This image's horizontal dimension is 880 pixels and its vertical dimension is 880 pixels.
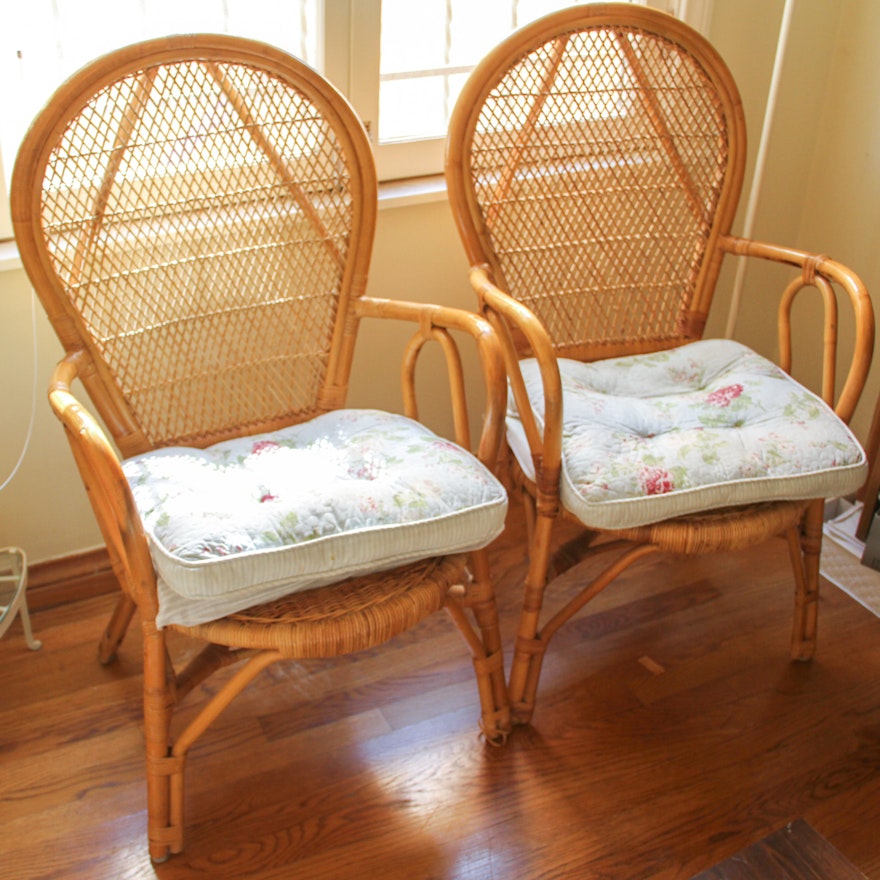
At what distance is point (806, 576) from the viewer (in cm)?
180

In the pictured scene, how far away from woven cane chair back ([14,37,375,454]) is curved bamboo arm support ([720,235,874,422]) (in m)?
→ 0.72

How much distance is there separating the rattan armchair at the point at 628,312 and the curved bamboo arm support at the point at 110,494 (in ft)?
1.89

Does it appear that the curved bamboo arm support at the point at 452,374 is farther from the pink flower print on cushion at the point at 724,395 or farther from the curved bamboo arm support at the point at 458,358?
the pink flower print on cushion at the point at 724,395

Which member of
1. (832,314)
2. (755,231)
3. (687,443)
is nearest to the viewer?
(687,443)

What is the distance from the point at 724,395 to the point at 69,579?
1.22m

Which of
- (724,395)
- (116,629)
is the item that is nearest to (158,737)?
(116,629)

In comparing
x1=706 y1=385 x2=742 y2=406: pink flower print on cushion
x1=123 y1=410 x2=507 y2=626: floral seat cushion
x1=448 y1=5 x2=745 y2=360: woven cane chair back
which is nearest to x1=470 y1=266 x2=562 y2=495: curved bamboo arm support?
x1=123 y1=410 x2=507 y2=626: floral seat cushion

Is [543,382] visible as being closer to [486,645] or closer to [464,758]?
[486,645]

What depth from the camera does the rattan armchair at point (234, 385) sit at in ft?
4.33

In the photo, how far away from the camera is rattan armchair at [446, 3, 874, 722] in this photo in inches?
60.5

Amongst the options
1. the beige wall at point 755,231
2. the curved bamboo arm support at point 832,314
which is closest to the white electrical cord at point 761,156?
the beige wall at point 755,231

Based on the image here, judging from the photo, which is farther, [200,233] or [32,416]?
[32,416]

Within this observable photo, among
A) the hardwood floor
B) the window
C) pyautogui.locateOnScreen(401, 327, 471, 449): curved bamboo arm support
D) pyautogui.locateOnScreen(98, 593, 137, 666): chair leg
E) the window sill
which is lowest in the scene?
the hardwood floor

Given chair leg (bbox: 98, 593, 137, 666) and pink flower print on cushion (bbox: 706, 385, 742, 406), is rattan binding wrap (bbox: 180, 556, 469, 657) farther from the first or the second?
pink flower print on cushion (bbox: 706, 385, 742, 406)
